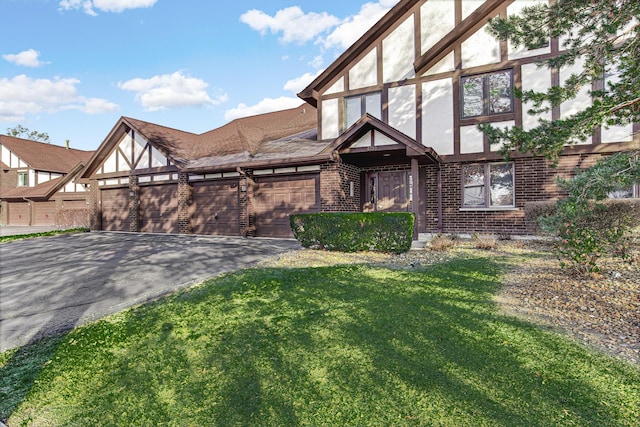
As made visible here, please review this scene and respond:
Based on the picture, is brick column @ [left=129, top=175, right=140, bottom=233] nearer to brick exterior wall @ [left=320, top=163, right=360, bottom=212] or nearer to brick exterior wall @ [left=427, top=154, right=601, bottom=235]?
brick exterior wall @ [left=320, top=163, right=360, bottom=212]

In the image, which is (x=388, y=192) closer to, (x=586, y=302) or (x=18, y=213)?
(x=586, y=302)

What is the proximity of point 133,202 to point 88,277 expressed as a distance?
11830mm

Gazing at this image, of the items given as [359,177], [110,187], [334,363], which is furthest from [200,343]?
[110,187]

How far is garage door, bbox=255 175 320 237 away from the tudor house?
0.04 meters

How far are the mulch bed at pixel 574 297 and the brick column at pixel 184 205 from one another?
30.2ft

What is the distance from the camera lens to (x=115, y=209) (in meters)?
18.6

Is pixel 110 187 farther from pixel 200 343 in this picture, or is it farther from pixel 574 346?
pixel 574 346

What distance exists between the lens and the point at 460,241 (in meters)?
10.6

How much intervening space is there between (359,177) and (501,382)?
11.5m

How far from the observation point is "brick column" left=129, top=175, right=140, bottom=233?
17406 mm

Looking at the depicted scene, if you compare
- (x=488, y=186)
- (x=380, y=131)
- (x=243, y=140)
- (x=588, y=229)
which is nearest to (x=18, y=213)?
(x=243, y=140)

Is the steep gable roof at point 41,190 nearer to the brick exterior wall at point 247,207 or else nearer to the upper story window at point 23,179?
the upper story window at point 23,179

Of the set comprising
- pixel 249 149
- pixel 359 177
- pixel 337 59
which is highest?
pixel 337 59

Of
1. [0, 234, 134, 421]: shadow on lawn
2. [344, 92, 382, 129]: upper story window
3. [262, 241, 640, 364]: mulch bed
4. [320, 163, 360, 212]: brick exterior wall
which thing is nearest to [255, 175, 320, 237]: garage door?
[320, 163, 360, 212]: brick exterior wall
